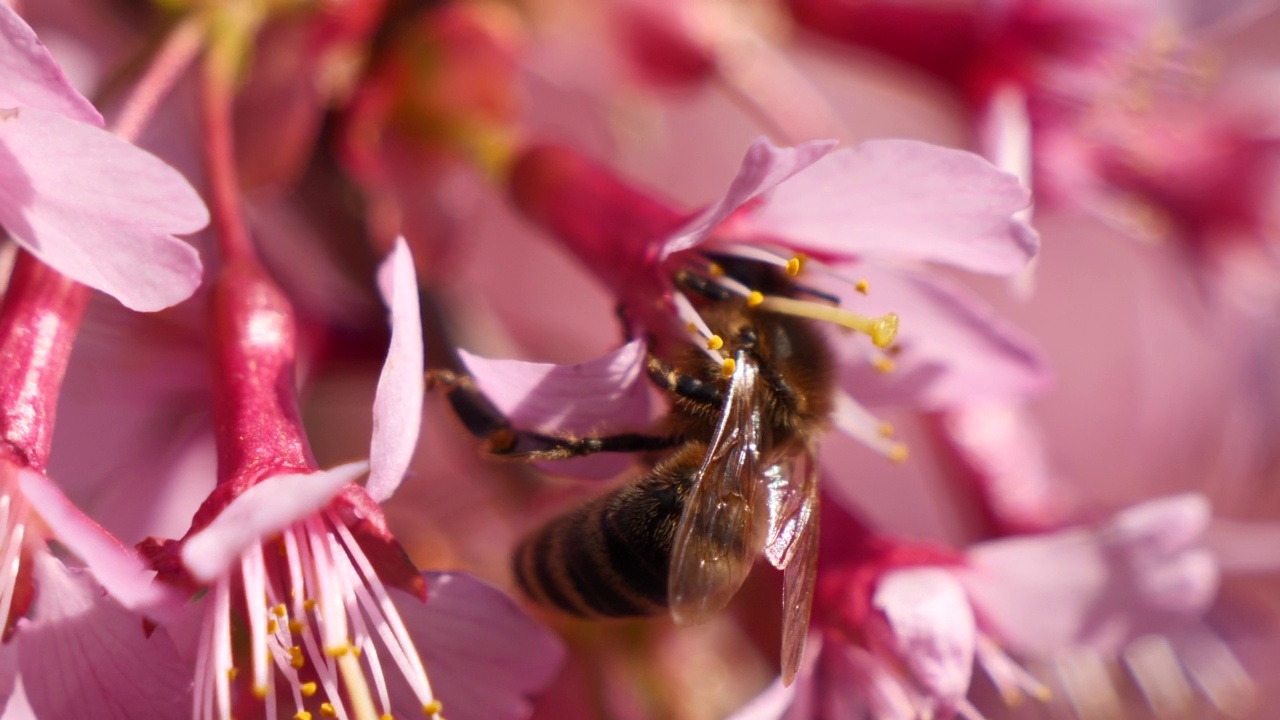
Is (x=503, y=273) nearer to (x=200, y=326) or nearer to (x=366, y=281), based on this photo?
(x=366, y=281)

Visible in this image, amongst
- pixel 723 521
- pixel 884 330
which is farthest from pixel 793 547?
pixel 884 330

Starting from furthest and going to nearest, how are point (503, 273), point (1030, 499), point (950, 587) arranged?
point (503, 273), point (1030, 499), point (950, 587)

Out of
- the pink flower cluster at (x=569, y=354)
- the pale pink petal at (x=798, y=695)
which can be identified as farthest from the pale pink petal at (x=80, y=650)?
the pale pink petal at (x=798, y=695)

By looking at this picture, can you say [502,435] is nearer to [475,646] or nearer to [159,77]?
[475,646]

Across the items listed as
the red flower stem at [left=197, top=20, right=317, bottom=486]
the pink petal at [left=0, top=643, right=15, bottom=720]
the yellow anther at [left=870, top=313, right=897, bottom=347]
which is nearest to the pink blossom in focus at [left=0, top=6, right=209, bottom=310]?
the red flower stem at [left=197, top=20, right=317, bottom=486]

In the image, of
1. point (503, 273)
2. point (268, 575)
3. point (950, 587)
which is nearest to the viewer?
point (268, 575)

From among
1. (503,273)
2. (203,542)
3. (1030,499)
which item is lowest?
(503,273)

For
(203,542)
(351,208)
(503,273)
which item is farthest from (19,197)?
(503,273)

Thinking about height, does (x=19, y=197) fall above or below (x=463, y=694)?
above
